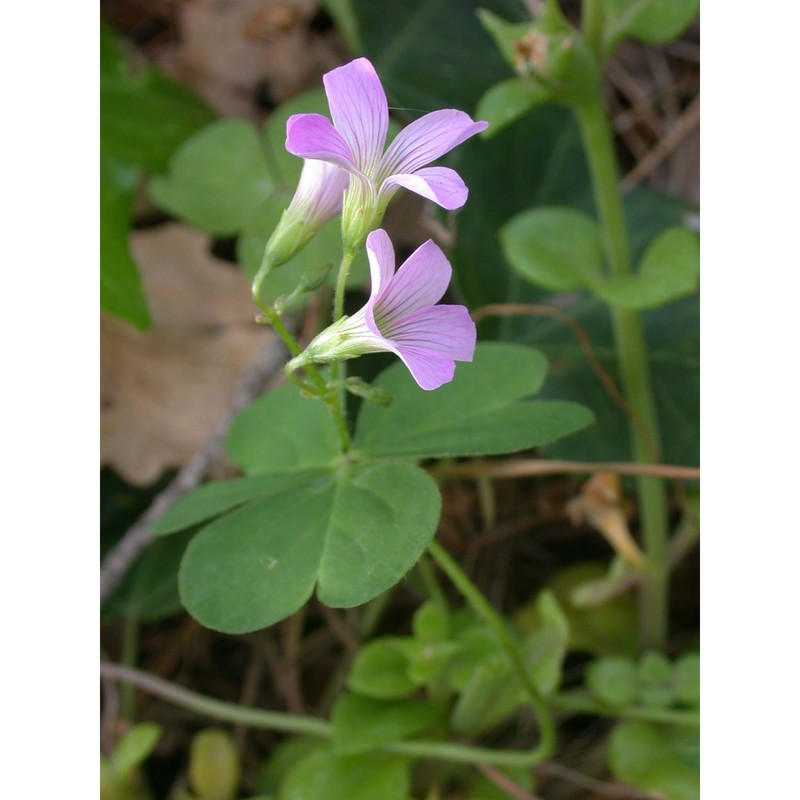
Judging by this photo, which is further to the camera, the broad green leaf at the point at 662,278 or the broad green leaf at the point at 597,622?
the broad green leaf at the point at 597,622

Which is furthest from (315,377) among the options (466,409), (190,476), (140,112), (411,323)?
(140,112)

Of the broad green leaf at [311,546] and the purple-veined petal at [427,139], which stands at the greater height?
the purple-veined petal at [427,139]

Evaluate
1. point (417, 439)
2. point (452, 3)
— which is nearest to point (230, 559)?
point (417, 439)

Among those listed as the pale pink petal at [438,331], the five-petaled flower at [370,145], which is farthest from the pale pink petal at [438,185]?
the pale pink petal at [438,331]

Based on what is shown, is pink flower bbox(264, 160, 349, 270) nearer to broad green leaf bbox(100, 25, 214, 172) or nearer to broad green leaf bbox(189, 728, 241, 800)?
broad green leaf bbox(189, 728, 241, 800)

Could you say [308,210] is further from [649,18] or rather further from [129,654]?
[129,654]

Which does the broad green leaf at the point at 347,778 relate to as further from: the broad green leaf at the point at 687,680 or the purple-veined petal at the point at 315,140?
the purple-veined petal at the point at 315,140
